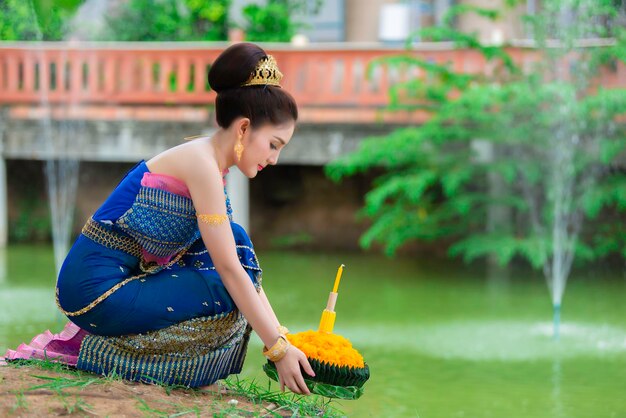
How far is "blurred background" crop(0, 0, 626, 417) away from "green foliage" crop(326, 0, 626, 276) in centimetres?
2

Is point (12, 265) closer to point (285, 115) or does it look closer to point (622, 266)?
point (622, 266)

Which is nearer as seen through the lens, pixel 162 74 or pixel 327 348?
pixel 327 348

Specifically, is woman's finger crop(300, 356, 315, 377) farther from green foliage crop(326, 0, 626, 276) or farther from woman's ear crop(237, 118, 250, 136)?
green foliage crop(326, 0, 626, 276)

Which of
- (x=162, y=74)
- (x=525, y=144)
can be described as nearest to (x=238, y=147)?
(x=525, y=144)

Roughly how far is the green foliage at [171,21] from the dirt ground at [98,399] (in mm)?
9365

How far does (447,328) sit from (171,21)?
6.53 m

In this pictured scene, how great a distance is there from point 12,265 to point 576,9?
5.35m

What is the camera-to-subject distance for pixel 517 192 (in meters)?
9.59

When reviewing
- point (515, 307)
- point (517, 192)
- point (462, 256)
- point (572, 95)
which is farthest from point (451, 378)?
point (462, 256)

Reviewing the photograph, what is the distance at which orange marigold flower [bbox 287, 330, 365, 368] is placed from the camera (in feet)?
9.85

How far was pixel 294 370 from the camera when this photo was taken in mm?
2965

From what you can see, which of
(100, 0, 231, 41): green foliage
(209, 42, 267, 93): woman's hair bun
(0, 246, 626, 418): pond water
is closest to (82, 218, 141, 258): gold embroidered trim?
(209, 42, 267, 93): woman's hair bun

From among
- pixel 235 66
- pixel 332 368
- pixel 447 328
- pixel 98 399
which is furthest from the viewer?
pixel 447 328

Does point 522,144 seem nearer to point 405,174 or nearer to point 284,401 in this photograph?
point 405,174
